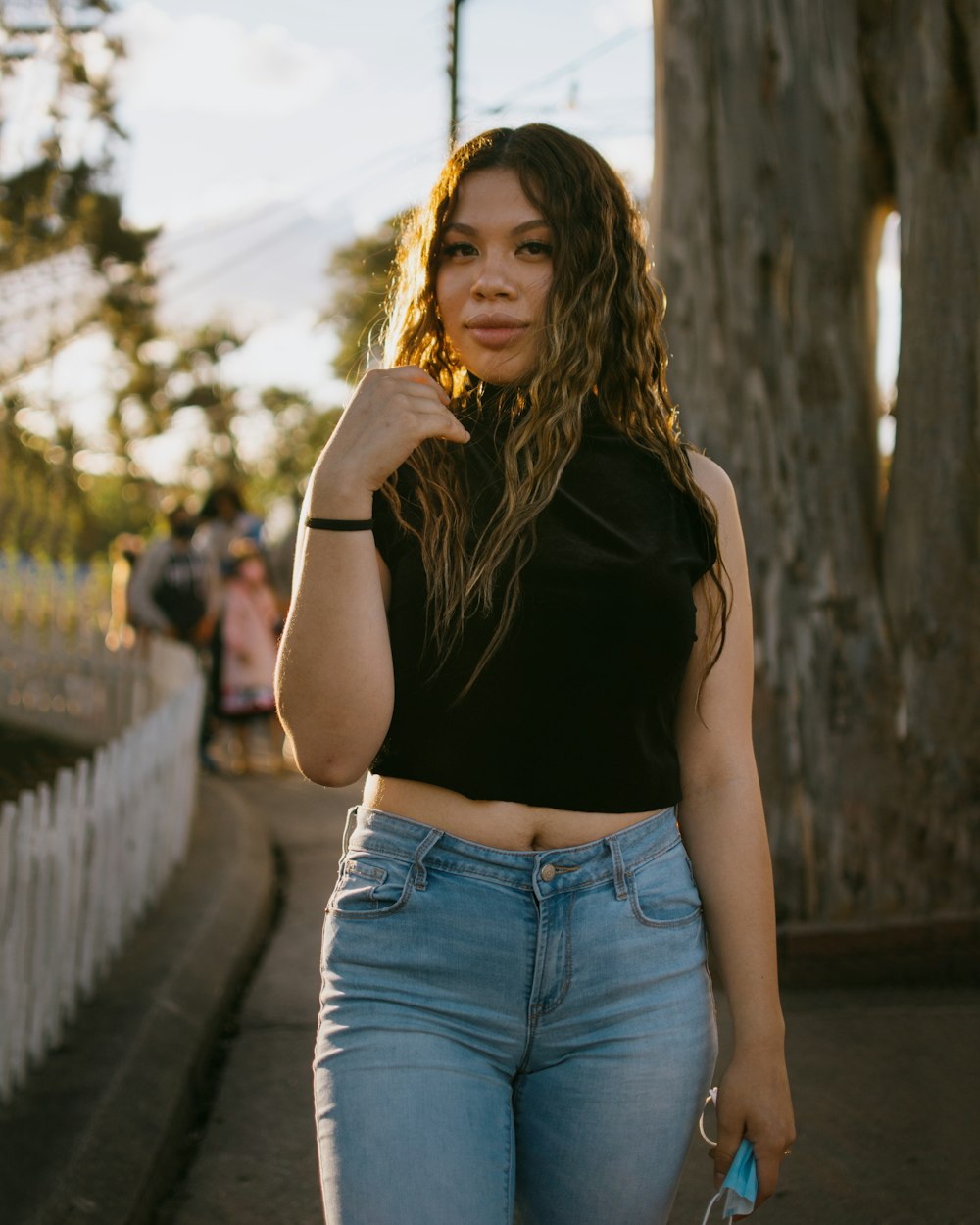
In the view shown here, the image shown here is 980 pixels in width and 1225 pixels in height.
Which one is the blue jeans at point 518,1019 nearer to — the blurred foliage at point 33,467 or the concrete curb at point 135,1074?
the concrete curb at point 135,1074

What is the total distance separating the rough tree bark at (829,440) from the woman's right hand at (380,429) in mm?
3135

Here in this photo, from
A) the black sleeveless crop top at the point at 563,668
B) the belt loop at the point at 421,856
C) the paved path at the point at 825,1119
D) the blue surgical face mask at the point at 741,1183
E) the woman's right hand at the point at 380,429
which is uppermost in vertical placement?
the woman's right hand at the point at 380,429

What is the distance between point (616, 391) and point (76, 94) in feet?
31.3

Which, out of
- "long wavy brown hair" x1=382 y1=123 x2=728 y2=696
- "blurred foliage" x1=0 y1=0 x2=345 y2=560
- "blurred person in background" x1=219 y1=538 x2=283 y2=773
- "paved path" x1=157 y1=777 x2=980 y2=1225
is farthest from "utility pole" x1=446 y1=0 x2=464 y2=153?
"long wavy brown hair" x1=382 y1=123 x2=728 y2=696

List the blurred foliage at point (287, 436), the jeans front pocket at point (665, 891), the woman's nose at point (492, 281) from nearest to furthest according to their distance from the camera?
the jeans front pocket at point (665, 891)
the woman's nose at point (492, 281)
the blurred foliage at point (287, 436)

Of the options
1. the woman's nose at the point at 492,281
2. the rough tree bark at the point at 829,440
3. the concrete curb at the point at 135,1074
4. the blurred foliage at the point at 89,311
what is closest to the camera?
the woman's nose at the point at 492,281

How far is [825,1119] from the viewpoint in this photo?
3750 millimetres

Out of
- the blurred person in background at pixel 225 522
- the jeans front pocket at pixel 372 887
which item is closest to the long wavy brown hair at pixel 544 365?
the jeans front pocket at pixel 372 887

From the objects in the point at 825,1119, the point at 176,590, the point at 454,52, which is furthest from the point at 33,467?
the point at 825,1119

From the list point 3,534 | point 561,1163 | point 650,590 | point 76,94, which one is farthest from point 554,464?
point 3,534

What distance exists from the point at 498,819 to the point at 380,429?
0.52 metres

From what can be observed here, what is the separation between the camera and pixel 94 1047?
4207 mm

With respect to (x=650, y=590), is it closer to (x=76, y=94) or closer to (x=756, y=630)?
(x=756, y=630)

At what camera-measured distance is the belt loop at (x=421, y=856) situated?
1862 mm
